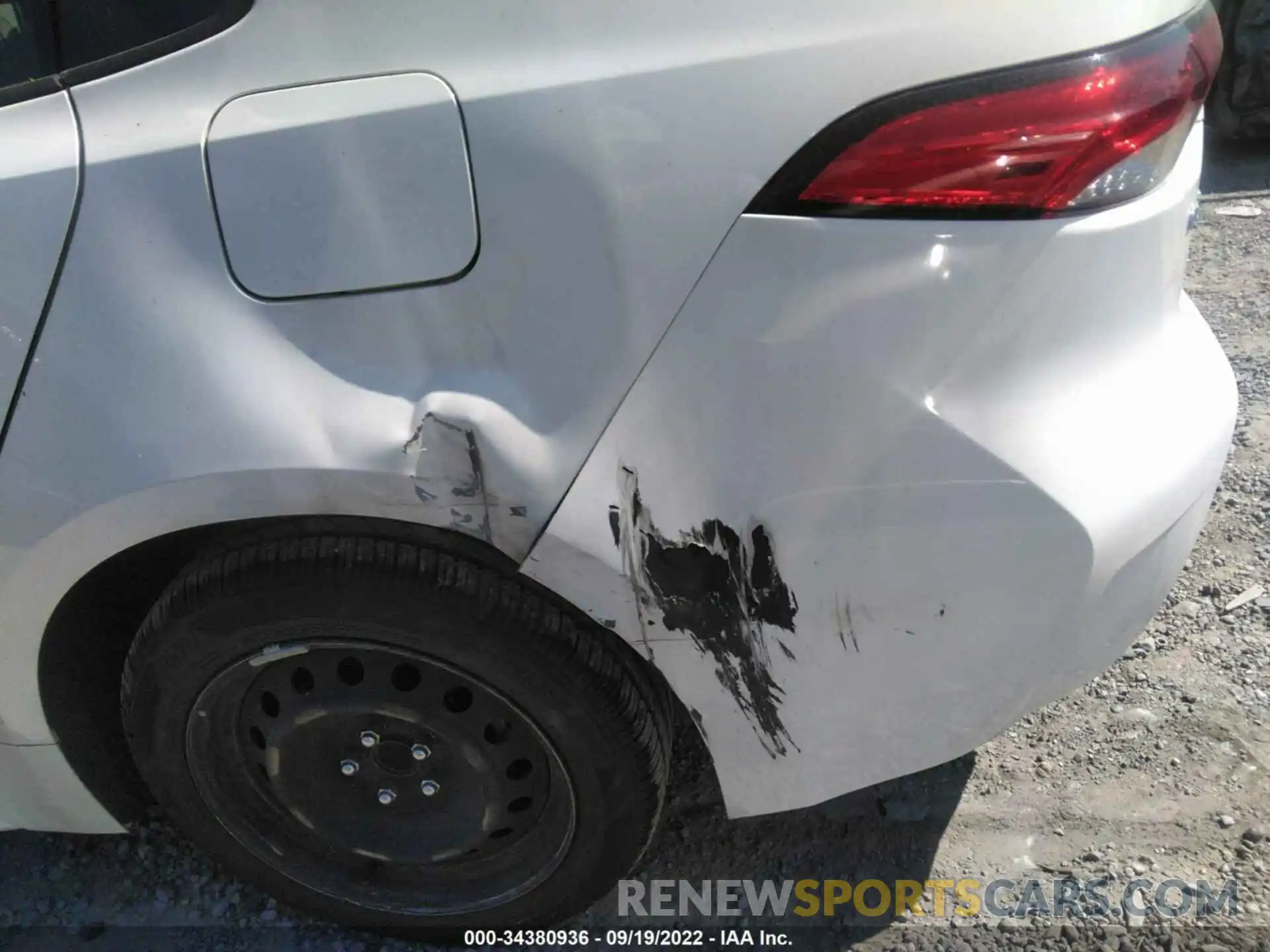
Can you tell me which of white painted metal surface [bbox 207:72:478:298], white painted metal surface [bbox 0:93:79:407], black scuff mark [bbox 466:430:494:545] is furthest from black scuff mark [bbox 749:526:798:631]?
white painted metal surface [bbox 0:93:79:407]

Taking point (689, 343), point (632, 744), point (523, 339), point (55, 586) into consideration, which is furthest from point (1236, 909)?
point (55, 586)

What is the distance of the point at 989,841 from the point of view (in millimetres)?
2061

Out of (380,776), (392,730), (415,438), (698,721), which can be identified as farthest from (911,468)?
(380,776)

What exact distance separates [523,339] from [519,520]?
24cm

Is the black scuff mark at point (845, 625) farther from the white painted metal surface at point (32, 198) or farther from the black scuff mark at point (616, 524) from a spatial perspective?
the white painted metal surface at point (32, 198)

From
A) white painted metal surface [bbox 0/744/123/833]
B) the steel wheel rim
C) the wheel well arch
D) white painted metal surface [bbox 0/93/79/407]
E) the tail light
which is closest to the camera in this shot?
the tail light

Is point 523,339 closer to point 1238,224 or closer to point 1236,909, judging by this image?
point 1236,909

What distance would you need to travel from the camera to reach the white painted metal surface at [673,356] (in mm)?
1205

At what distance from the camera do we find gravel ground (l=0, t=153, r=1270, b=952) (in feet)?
6.40

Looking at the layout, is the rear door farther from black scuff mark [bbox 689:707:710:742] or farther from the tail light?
black scuff mark [bbox 689:707:710:742]

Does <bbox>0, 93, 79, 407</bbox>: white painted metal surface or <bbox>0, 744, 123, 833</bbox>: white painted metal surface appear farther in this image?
<bbox>0, 744, 123, 833</bbox>: white painted metal surface

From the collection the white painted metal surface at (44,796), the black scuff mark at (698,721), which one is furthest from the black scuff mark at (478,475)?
the white painted metal surface at (44,796)

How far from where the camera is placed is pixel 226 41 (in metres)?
1.28

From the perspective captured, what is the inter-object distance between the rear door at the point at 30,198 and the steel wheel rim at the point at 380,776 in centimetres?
56
